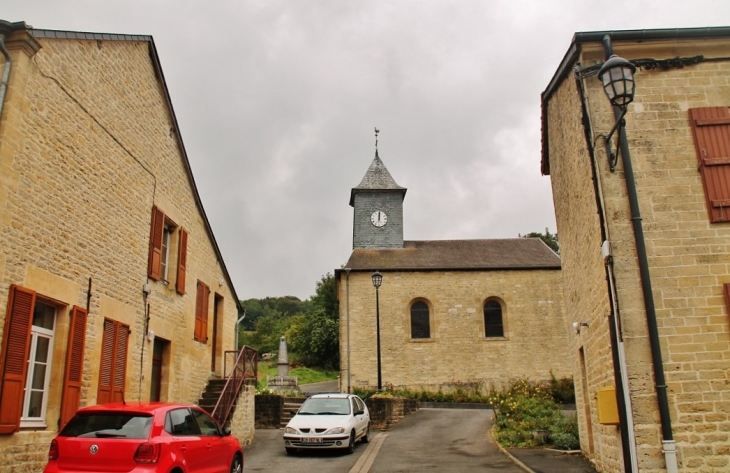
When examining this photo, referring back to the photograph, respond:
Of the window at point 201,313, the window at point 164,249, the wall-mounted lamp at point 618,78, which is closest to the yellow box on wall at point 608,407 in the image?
the wall-mounted lamp at point 618,78

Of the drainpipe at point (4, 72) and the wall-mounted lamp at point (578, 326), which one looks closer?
the drainpipe at point (4, 72)

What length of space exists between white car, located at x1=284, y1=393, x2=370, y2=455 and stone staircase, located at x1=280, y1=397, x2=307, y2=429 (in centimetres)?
398

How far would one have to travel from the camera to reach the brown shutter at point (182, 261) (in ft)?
42.2

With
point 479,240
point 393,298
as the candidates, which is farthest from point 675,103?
point 479,240

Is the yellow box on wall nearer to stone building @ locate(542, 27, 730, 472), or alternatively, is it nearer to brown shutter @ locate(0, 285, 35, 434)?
stone building @ locate(542, 27, 730, 472)

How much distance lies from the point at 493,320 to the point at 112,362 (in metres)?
21.7

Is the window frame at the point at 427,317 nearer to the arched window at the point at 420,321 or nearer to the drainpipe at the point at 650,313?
the arched window at the point at 420,321

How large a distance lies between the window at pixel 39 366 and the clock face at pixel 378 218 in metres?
23.4

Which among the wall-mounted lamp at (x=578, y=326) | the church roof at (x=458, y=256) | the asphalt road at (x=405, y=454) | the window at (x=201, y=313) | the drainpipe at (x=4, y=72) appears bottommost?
the asphalt road at (x=405, y=454)

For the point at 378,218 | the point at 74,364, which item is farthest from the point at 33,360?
the point at 378,218

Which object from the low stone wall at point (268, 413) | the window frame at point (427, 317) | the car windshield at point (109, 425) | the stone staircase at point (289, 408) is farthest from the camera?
the window frame at point (427, 317)

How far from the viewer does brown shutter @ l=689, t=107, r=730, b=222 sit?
8195 mm

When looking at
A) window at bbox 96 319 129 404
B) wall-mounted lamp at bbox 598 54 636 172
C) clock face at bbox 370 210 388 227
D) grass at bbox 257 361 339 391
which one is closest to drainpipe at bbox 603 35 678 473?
wall-mounted lamp at bbox 598 54 636 172

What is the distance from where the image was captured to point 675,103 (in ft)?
28.9
